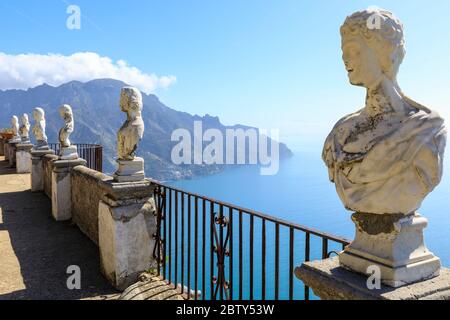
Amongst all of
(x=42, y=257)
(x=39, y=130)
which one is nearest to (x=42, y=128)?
(x=39, y=130)

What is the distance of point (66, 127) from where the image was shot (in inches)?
327

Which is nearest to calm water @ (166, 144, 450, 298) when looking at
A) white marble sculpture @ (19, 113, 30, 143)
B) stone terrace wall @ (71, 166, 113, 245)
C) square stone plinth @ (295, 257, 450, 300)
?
white marble sculpture @ (19, 113, 30, 143)

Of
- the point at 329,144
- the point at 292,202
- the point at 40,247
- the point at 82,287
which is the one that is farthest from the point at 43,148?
the point at 292,202

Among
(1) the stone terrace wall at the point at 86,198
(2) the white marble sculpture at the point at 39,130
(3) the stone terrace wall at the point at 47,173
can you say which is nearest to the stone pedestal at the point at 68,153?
(1) the stone terrace wall at the point at 86,198

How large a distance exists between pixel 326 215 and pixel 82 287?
58587 millimetres

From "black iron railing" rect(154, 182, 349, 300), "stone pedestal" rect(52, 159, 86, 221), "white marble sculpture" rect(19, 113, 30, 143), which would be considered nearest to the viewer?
"black iron railing" rect(154, 182, 349, 300)

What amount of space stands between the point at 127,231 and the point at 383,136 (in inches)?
147

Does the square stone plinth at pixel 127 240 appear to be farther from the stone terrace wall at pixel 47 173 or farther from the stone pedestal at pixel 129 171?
the stone terrace wall at pixel 47 173

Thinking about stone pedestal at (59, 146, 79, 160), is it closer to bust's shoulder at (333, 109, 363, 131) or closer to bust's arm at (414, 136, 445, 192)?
bust's shoulder at (333, 109, 363, 131)

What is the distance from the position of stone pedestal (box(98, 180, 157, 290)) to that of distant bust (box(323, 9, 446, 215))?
335cm

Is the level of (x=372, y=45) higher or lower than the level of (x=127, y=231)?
→ higher

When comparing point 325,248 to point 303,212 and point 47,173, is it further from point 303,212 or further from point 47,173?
point 303,212

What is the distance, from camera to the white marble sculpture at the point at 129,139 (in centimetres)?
470

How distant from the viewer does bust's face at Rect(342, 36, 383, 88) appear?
1.76m
